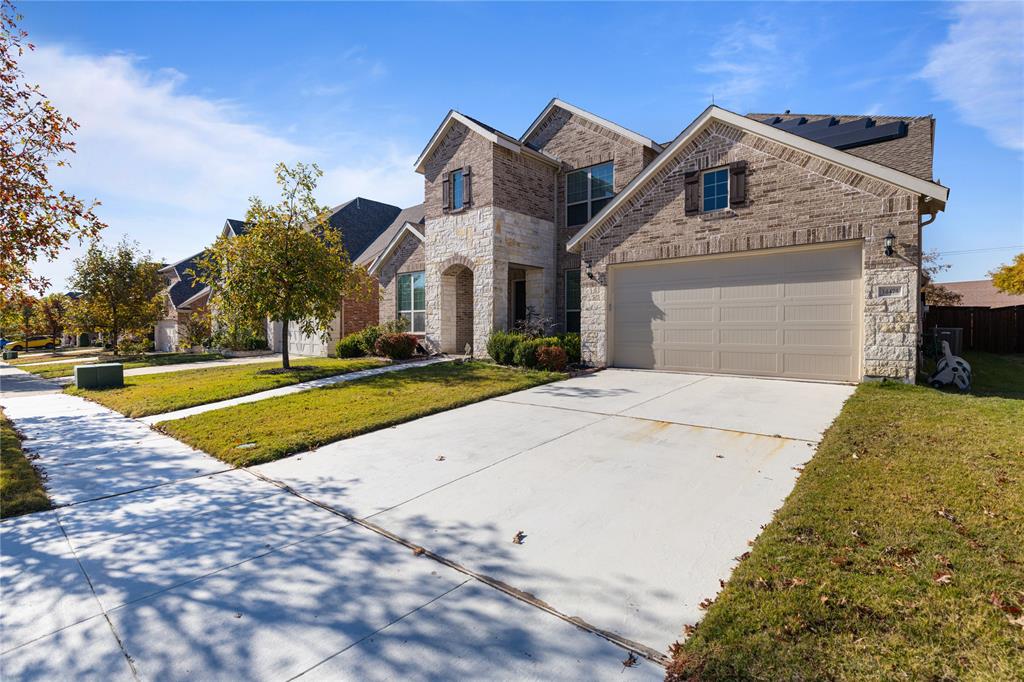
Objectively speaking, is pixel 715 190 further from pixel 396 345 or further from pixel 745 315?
pixel 396 345

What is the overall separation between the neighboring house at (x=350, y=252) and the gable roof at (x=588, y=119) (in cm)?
849

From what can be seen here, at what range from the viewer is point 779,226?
33.8 ft

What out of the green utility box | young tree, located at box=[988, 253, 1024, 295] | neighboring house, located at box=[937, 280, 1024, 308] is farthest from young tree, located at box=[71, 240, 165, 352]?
neighboring house, located at box=[937, 280, 1024, 308]

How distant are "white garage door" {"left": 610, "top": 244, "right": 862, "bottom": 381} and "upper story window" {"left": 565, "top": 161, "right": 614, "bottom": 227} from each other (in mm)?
4112

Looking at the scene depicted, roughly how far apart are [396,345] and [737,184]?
1081 centimetres

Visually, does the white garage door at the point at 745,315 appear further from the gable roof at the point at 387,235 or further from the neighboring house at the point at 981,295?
the neighboring house at the point at 981,295

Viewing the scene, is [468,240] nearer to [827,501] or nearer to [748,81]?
[748,81]

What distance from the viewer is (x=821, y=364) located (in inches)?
392

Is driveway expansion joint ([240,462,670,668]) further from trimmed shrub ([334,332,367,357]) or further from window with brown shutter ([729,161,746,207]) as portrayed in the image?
trimmed shrub ([334,332,367,357])

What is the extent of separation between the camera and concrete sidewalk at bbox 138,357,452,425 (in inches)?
340

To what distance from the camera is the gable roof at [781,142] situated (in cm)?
879

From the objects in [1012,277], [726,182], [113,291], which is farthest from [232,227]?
[1012,277]

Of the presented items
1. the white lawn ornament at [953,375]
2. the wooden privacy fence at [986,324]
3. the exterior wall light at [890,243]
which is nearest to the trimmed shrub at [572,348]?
the exterior wall light at [890,243]

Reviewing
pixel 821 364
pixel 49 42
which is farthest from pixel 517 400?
pixel 49 42
